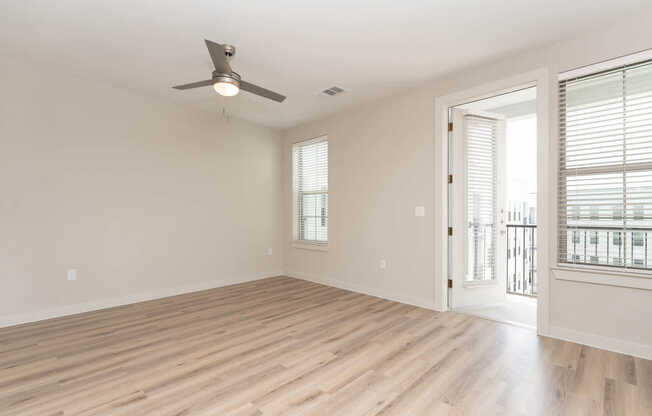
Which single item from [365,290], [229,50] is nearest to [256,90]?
[229,50]

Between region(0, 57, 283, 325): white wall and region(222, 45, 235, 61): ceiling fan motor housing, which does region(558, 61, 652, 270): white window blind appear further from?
region(0, 57, 283, 325): white wall

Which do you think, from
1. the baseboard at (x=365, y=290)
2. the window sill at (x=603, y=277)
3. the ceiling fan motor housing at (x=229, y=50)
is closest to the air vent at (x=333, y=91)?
the ceiling fan motor housing at (x=229, y=50)

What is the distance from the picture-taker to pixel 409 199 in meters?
3.96

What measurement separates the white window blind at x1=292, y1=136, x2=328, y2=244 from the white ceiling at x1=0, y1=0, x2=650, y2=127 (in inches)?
67.0

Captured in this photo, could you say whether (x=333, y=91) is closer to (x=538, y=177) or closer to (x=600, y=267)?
(x=538, y=177)

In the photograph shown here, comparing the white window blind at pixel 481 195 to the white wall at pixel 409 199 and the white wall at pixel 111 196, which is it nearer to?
the white wall at pixel 409 199

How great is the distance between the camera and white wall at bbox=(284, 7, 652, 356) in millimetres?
2523

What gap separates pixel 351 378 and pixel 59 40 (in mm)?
3733

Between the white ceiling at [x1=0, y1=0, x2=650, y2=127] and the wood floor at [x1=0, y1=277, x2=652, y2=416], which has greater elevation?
the white ceiling at [x1=0, y1=0, x2=650, y2=127]

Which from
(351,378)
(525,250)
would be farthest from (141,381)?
(525,250)

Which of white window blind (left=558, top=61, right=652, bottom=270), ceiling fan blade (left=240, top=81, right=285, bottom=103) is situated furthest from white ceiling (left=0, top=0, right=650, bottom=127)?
white window blind (left=558, top=61, right=652, bottom=270)

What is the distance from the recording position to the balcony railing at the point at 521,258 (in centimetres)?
470

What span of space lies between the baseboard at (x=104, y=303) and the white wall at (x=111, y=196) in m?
0.01

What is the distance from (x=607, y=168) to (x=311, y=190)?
3.86 m
